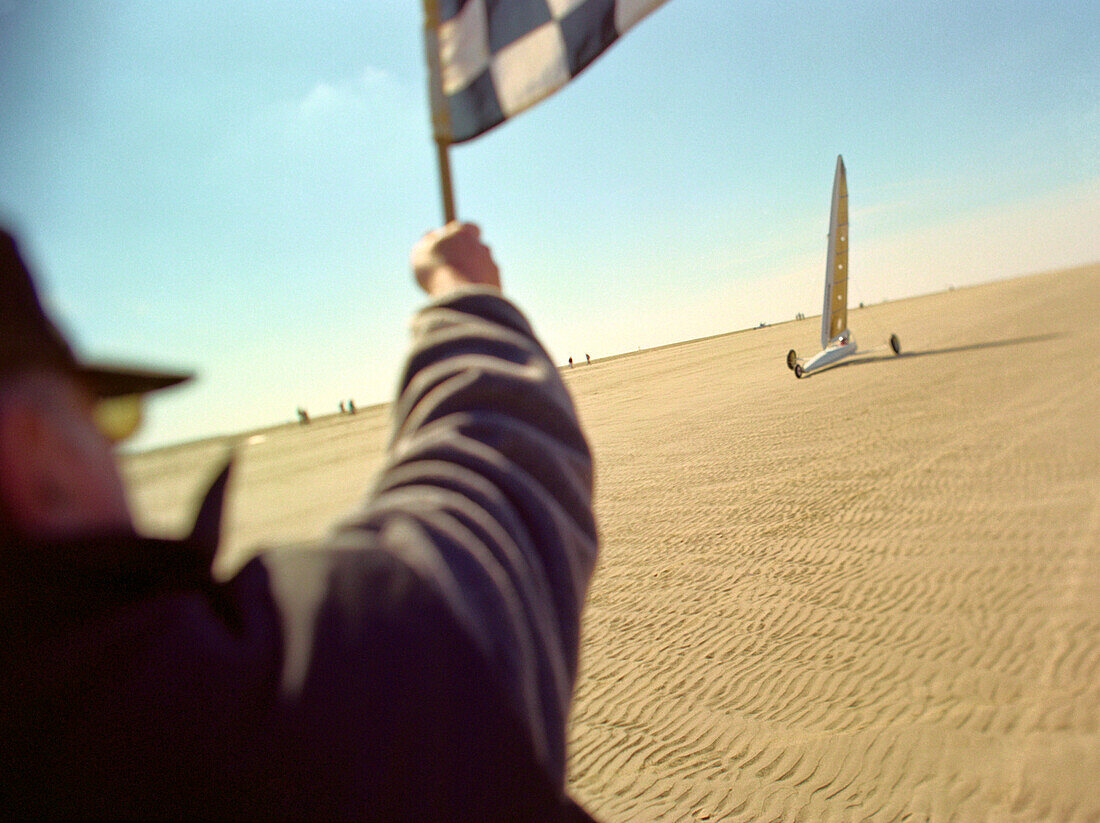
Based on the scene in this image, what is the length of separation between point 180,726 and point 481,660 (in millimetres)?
247

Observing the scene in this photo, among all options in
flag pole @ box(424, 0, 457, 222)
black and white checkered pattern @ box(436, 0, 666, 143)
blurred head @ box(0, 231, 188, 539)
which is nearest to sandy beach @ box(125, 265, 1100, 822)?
blurred head @ box(0, 231, 188, 539)

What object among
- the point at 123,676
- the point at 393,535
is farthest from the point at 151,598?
the point at 393,535

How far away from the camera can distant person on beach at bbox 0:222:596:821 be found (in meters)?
0.45

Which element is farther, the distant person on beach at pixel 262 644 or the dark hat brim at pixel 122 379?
the dark hat brim at pixel 122 379

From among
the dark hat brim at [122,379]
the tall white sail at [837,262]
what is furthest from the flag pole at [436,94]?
the tall white sail at [837,262]

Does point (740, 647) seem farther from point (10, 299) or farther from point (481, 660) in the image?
point (10, 299)

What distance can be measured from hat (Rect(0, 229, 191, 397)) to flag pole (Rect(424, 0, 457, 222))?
1021 mm

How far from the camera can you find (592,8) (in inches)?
73.9

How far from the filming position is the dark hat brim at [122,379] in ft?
2.11

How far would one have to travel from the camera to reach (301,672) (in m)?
0.49

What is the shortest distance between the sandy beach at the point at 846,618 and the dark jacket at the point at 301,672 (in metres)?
0.15

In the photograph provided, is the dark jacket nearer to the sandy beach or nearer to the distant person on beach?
the distant person on beach

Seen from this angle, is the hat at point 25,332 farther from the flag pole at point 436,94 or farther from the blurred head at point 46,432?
the flag pole at point 436,94

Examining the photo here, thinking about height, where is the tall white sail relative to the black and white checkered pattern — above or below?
below
